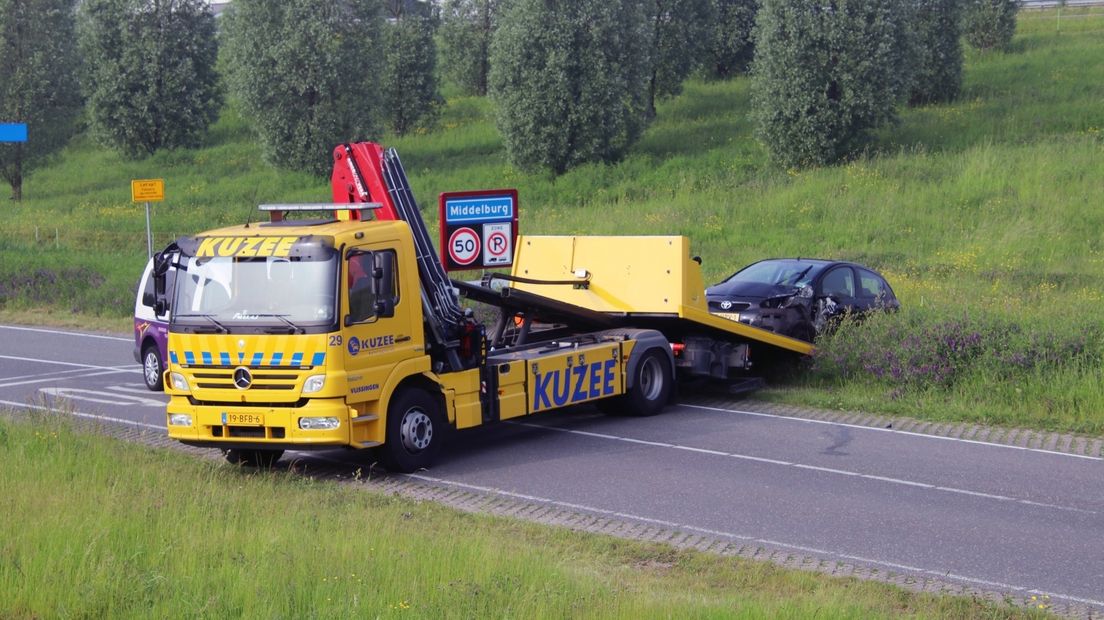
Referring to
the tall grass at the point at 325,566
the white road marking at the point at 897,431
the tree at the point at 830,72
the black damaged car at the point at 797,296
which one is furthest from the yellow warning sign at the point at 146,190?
the tree at the point at 830,72

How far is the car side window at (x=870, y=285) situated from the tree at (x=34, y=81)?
139 feet

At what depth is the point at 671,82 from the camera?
48.1 metres

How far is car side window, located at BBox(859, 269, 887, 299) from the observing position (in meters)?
17.5

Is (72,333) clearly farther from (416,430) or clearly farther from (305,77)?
(305,77)

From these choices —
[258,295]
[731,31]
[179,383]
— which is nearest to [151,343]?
[179,383]

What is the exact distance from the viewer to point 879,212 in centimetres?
3027

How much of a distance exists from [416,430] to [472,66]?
165 feet

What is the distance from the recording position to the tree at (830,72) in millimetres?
35875

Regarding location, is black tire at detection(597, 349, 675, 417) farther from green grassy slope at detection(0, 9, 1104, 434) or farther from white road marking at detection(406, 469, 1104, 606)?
white road marking at detection(406, 469, 1104, 606)

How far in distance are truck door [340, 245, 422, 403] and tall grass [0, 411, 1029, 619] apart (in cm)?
153

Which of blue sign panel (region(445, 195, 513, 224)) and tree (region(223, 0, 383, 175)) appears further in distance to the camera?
tree (region(223, 0, 383, 175))

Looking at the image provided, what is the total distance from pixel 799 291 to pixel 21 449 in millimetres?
10256

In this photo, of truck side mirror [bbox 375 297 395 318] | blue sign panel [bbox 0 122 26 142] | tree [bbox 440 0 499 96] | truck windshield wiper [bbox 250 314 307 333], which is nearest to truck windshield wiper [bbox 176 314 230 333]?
A: truck windshield wiper [bbox 250 314 307 333]

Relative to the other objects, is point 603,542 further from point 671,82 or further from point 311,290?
point 671,82
